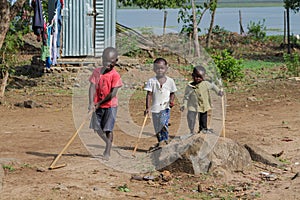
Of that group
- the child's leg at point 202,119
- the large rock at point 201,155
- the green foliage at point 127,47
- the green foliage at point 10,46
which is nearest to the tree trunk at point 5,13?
the green foliage at point 10,46

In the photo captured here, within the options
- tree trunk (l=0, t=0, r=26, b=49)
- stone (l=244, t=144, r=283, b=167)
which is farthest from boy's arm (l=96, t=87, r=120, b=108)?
tree trunk (l=0, t=0, r=26, b=49)

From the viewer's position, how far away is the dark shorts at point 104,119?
7.56 metres

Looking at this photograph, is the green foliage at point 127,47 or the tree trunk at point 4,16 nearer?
the tree trunk at point 4,16

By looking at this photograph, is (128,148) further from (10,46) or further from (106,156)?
(10,46)

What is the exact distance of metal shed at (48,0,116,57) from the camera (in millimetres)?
14885

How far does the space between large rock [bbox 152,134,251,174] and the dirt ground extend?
0.10 m

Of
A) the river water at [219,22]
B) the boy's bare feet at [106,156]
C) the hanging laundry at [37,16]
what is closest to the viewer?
the boy's bare feet at [106,156]

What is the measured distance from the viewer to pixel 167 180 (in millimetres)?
6855

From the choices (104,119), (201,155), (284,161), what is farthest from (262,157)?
(104,119)

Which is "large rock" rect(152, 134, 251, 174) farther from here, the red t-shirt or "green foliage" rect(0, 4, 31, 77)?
"green foliage" rect(0, 4, 31, 77)

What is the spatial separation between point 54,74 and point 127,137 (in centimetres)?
538

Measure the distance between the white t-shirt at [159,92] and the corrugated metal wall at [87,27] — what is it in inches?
286

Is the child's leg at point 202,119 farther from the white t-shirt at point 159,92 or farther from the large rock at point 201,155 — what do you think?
the large rock at point 201,155

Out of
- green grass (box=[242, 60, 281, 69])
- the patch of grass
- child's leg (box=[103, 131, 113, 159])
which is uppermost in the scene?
green grass (box=[242, 60, 281, 69])
